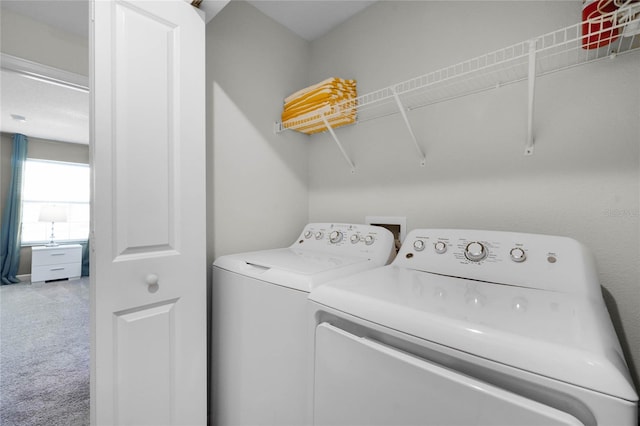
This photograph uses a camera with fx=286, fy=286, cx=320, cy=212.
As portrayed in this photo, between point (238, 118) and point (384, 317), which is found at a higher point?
point (238, 118)

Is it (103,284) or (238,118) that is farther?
(238,118)

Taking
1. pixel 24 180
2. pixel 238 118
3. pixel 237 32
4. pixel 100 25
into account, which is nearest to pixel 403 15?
pixel 237 32

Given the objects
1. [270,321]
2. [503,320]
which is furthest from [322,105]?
[503,320]

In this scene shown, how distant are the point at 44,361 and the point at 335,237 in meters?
2.62

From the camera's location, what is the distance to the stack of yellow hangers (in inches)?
61.6

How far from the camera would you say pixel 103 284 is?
3.36ft

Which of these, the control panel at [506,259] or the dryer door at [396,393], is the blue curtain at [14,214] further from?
the control panel at [506,259]

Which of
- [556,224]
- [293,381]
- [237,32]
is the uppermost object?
[237,32]

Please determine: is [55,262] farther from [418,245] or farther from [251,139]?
[418,245]

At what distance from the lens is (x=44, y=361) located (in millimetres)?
2291

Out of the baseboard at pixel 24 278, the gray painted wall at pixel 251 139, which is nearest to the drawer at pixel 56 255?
the baseboard at pixel 24 278

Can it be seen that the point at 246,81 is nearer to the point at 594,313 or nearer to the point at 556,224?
the point at 556,224

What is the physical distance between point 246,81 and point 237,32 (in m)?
0.27

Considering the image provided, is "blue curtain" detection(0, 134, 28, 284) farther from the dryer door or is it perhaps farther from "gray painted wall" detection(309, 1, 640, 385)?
the dryer door
